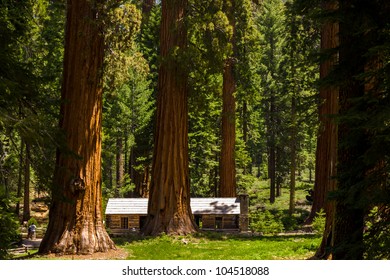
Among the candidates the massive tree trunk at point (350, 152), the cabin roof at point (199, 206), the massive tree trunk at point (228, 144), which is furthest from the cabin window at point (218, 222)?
the massive tree trunk at point (350, 152)

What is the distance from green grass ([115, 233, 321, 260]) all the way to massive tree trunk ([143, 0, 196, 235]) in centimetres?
81

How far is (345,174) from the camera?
654 cm

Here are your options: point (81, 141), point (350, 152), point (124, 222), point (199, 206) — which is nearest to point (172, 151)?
point (81, 141)

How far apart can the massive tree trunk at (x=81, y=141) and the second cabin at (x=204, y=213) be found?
10.9 meters

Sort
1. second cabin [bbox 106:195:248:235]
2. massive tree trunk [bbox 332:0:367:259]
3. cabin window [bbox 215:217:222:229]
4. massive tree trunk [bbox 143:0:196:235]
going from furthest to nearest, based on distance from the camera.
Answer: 1. cabin window [bbox 215:217:222:229]
2. second cabin [bbox 106:195:248:235]
3. massive tree trunk [bbox 143:0:196:235]
4. massive tree trunk [bbox 332:0:367:259]

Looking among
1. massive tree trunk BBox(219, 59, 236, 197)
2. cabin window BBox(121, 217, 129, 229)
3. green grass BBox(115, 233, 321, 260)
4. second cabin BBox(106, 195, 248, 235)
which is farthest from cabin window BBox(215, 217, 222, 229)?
green grass BBox(115, 233, 321, 260)

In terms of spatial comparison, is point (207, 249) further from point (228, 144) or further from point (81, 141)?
point (228, 144)

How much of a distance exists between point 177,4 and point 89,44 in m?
5.67

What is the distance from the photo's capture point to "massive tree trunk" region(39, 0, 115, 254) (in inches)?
452

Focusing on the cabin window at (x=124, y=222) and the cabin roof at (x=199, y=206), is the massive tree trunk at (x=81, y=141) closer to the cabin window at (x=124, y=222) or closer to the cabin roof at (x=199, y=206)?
the cabin roof at (x=199, y=206)

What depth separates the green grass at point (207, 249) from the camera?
40.4 feet

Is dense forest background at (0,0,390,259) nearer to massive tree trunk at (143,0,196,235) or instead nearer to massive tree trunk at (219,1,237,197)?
massive tree trunk at (219,1,237,197)

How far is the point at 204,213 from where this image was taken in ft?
74.1
